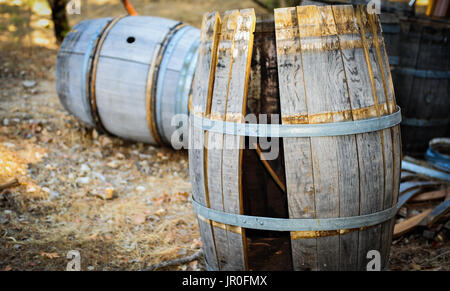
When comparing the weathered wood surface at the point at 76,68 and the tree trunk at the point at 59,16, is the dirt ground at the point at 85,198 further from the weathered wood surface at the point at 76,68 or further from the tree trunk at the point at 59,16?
the tree trunk at the point at 59,16

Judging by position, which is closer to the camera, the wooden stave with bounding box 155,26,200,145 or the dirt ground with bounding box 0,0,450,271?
the dirt ground with bounding box 0,0,450,271

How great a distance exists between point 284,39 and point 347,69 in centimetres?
31

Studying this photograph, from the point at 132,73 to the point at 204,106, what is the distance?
2180mm

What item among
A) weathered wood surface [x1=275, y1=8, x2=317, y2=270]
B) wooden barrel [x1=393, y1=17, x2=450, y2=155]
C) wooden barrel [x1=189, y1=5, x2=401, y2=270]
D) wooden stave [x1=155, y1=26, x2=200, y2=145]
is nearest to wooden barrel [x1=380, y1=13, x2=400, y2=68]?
wooden barrel [x1=393, y1=17, x2=450, y2=155]

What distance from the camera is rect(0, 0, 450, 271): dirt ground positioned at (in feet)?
9.25

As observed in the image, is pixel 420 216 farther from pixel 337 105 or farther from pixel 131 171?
pixel 131 171

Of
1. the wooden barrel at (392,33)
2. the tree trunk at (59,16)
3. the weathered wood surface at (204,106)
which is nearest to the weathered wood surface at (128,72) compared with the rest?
the weathered wood surface at (204,106)

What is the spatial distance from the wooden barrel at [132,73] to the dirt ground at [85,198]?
37cm

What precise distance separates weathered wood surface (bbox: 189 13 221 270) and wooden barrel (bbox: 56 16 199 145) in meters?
1.77

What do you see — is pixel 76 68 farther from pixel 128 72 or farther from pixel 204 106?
pixel 204 106

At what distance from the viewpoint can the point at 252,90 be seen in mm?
2414

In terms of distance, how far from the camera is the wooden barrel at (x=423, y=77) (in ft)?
14.0

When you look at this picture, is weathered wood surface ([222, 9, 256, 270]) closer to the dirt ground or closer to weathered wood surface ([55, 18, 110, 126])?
the dirt ground
